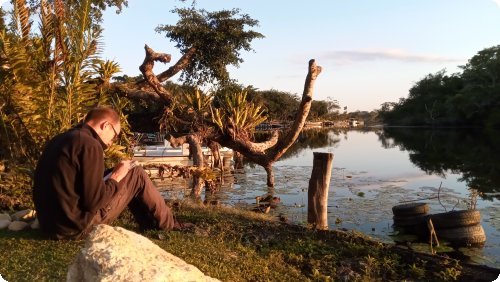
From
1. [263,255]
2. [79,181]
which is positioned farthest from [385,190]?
[79,181]

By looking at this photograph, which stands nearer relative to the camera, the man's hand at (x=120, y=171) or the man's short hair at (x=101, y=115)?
the man's short hair at (x=101, y=115)

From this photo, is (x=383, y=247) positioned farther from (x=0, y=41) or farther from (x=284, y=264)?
(x=0, y=41)

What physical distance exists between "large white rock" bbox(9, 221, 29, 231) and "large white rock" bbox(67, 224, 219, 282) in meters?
3.05

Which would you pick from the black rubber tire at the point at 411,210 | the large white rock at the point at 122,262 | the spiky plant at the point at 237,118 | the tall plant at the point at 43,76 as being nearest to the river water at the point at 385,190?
the black rubber tire at the point at 411,210

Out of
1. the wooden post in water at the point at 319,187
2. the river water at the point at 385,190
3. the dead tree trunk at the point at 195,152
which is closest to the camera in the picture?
the wooden post in water at the point at 319,187

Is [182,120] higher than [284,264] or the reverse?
higher

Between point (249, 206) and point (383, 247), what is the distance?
647 cm

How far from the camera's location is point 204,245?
5.46 m

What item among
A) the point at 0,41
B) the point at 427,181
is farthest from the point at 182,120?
the point at 427,181

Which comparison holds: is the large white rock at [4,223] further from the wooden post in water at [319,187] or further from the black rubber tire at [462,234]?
the black rubber tire at [462,234]

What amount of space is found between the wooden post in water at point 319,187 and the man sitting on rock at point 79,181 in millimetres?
4019

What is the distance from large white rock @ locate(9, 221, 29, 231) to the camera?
5.65 meters

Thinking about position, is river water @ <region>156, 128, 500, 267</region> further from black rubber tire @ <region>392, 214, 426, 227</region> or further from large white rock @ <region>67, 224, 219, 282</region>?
large white rock @ <region>67, 224, 219, 282</region>

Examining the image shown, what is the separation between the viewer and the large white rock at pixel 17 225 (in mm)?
5648
